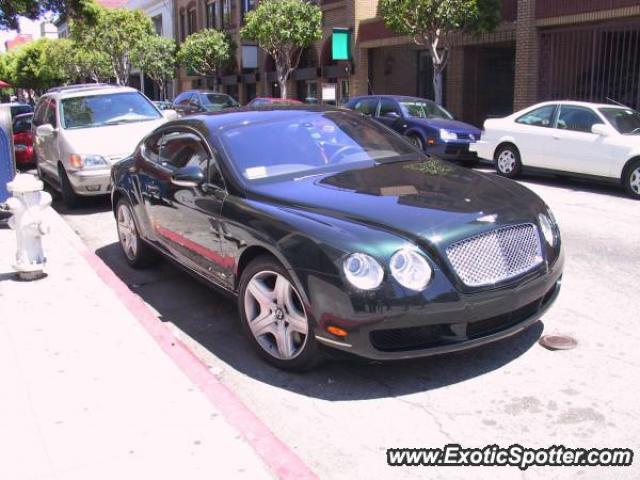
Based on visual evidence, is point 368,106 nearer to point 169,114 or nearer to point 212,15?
point 169,114

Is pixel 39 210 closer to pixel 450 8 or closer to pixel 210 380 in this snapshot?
pixel 210 380

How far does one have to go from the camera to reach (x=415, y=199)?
4.27 m

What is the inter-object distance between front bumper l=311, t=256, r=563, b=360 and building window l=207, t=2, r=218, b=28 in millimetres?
38858

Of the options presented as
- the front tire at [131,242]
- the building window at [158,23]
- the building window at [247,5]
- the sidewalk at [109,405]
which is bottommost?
the sidewalk at [109,405]

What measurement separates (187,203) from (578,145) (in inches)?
327

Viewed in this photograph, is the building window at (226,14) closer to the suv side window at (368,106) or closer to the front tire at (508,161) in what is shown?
the suv side window at (368,106)

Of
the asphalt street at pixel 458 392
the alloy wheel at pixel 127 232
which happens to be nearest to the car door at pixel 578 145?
the asphalt street at pixel 458 392

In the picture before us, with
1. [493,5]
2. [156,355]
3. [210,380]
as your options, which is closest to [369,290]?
[210,380]

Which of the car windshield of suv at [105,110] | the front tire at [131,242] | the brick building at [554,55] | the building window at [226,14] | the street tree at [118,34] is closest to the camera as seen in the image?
the front tire at [131,242]

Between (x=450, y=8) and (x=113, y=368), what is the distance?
1608cm

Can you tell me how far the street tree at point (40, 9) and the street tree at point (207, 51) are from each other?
1361 cm

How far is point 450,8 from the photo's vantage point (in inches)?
706

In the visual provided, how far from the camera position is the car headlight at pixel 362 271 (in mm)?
3699

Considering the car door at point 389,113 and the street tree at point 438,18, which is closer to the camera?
the car door at point 389,113
